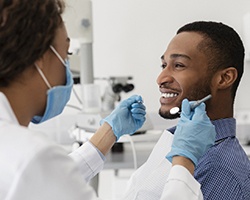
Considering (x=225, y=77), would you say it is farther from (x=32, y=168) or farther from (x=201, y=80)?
(x=32, y=168)

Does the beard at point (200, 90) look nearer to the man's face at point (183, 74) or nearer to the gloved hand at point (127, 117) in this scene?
the man's face at point (183, 74)

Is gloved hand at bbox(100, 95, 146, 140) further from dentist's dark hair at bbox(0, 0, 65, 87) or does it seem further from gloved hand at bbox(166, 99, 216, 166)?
dentist's dark hair at bbox(0, 0, 65, 87)

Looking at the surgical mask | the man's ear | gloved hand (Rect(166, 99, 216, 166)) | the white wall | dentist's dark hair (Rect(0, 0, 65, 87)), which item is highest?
dentist's dark hair (Rect(0, 0, 65, 87))

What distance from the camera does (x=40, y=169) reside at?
79cm

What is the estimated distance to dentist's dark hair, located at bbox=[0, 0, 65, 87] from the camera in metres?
0.84

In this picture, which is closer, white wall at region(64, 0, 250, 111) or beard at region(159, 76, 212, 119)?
beard at region(159, 76, 212, 119)

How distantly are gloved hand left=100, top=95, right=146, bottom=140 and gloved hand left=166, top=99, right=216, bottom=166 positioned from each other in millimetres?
338

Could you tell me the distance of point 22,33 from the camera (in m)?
0.85

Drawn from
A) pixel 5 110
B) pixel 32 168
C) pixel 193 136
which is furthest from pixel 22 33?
pixel 193 136

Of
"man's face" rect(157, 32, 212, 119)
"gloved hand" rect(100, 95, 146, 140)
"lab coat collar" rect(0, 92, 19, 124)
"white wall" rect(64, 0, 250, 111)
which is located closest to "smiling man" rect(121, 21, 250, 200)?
"man's face" rect(157, 32, 212, 119)

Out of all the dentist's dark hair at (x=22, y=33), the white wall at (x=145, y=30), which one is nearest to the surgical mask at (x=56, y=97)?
the dentist's dark hair at (x=22, y=33)

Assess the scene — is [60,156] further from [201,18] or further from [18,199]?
[201,18]

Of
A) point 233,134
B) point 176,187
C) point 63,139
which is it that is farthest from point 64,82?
point 63,139

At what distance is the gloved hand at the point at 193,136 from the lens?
1.10 m
